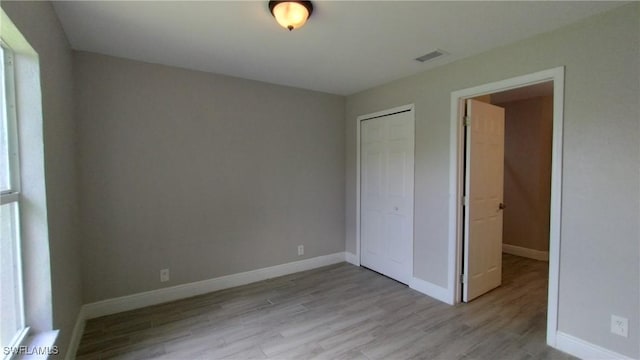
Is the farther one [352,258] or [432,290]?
[352,258]

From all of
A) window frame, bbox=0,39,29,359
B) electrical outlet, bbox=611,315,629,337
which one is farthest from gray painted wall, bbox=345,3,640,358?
window frame, bbox=0,39,29,359

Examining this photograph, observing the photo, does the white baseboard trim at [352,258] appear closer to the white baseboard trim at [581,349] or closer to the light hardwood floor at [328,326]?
the light hardwood floor at [328,326]

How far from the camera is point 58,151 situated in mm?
2037

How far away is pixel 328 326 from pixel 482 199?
2.06 m

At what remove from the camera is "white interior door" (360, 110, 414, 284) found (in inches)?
139

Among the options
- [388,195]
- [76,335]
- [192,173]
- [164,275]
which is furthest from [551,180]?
[76,335]

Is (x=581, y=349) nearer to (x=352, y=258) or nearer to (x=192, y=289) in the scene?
(x=352, y=258)

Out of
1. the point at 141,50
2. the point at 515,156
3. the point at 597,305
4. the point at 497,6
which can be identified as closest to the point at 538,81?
the point at 497,6

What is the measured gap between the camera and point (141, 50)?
8.77ft

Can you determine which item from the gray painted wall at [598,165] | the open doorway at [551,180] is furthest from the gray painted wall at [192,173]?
the gray painted wall at [598,165]

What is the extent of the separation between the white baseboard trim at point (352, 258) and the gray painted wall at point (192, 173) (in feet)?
1.45

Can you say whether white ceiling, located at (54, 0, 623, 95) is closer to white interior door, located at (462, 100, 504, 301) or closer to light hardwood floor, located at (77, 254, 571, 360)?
white interior door, located at (462, 100, 504, 301)

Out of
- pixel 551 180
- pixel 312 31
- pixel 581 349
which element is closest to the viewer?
pixel 581 349

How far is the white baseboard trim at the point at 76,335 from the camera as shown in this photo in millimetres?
2114
